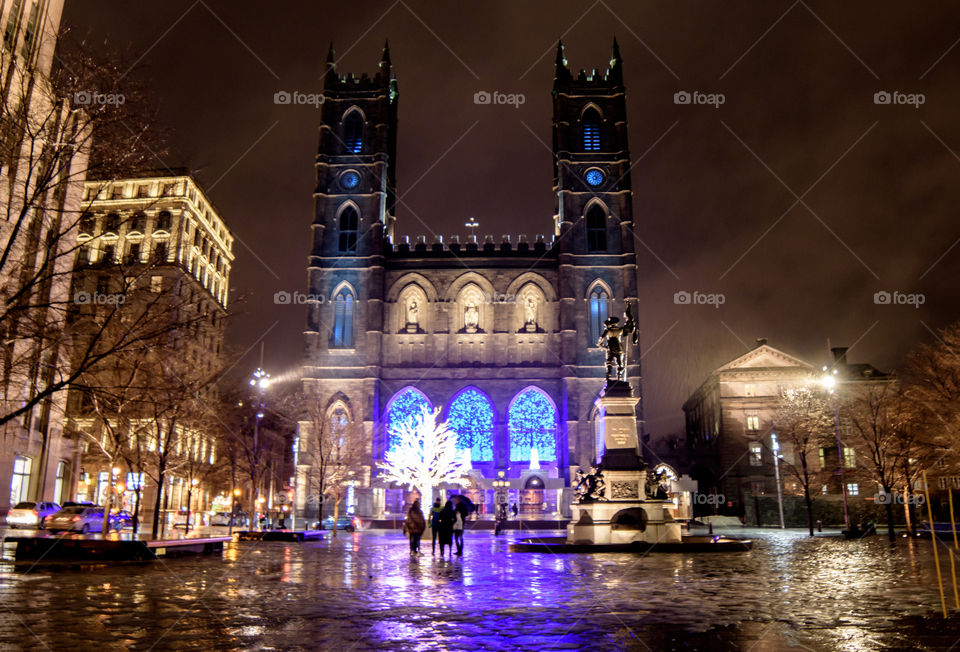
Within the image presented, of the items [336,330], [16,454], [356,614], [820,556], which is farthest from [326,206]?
[356,614]

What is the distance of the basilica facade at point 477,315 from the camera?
54.7 m

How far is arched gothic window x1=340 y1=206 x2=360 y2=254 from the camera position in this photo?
59562 mm

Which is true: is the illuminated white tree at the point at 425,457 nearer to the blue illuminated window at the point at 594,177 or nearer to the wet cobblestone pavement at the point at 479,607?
the blue illuminated window at the point at 594,177

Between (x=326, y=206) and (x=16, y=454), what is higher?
(x=326, y=206)

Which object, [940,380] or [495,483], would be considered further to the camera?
[495,483]

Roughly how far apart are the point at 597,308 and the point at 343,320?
20462 mm

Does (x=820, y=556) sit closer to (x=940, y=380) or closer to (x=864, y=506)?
(x=940, y=380)

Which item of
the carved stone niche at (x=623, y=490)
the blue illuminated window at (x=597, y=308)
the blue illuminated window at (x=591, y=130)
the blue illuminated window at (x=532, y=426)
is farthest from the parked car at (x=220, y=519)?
the blue illuminated window at (x=591, y=130)

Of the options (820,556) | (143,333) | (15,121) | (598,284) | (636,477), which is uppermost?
(598,284)

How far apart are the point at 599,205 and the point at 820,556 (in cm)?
4551

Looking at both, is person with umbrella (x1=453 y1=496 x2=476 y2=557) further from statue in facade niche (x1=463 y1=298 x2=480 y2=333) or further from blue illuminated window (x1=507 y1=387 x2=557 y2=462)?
statue in facade niche (x1=463 y1=298 x2=480 y2=333)

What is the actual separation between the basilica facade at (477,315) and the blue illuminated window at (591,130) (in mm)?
198

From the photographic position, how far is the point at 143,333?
29.7ft

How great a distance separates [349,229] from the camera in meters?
60.2
